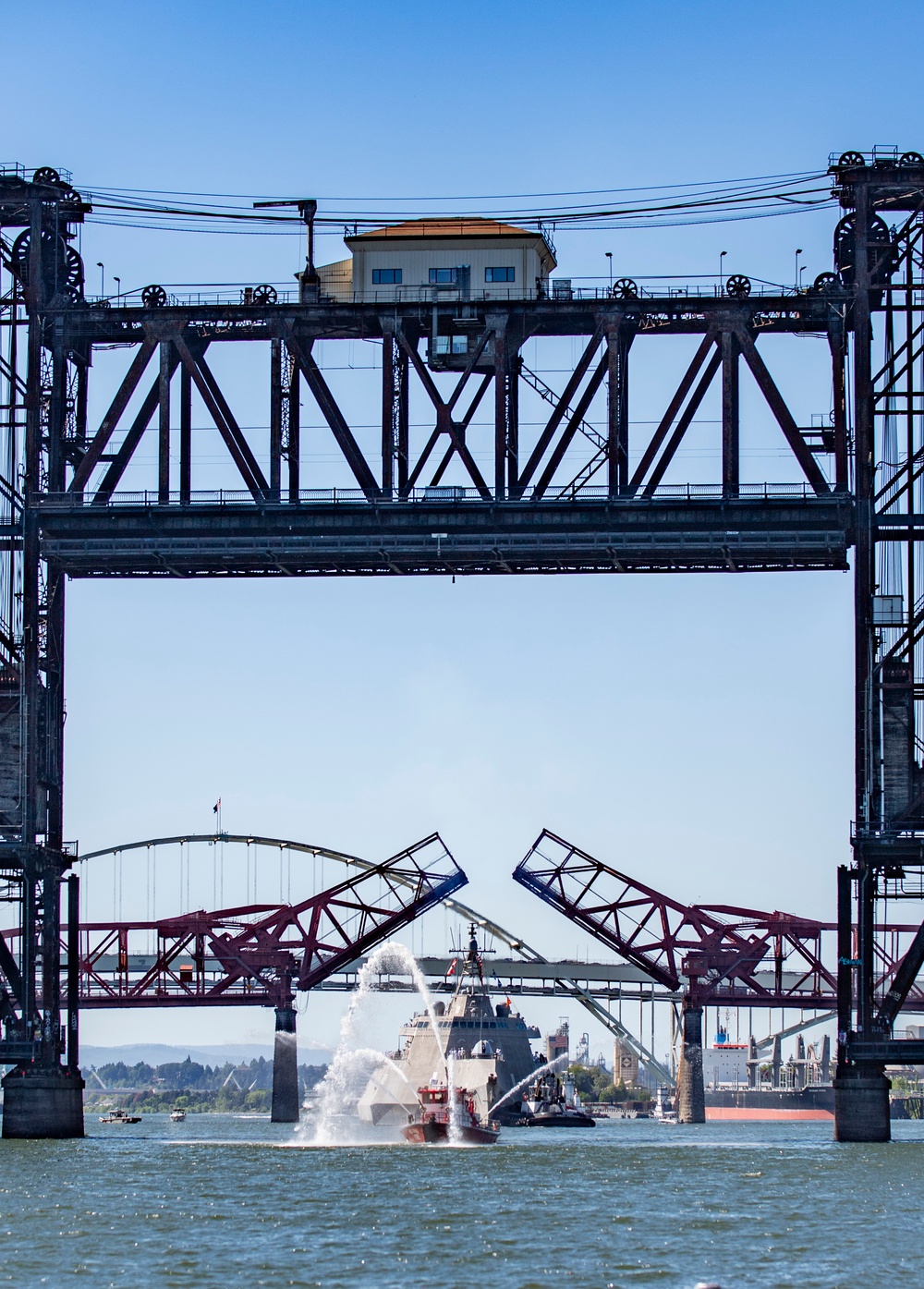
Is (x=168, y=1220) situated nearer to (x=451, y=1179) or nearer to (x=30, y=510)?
(x=451, y=1179)

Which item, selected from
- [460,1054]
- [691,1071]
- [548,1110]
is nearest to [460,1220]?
[691,1071]

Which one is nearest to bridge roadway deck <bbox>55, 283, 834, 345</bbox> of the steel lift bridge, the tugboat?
the steel lift bridge

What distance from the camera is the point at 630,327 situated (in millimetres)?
62062

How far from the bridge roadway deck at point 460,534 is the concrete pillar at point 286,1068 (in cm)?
3877

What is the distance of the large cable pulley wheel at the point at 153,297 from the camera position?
63.3 m

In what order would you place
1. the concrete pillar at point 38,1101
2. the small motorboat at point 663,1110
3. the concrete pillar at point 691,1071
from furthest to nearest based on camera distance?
1. the small motorboat at point 663,1110
2. the concrete pillar at point 691,1071
3. the concrete pillar at point 38,1101

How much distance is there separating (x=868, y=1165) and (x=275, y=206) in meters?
31.7

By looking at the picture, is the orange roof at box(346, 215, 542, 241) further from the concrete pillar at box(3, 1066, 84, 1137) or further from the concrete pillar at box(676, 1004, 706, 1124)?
the concrete pillar at box(676, 1004, 706, 1124)

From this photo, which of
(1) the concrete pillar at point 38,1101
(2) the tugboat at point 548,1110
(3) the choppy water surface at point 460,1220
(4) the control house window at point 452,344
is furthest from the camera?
(2) the tugboat at point 548,1110

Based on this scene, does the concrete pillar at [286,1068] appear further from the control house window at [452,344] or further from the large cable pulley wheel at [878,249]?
the large cable pulley wheel at [878,249]

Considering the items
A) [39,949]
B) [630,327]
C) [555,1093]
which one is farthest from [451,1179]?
[555,1093]

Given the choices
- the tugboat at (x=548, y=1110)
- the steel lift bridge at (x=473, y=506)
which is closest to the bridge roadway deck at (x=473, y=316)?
the steel lift bridge at (x=473, y=506)

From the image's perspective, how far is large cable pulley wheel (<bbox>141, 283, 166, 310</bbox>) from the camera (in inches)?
2491

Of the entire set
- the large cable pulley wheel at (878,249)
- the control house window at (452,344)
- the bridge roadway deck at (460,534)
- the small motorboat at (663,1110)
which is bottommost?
the small motorboat at (663,1110)
